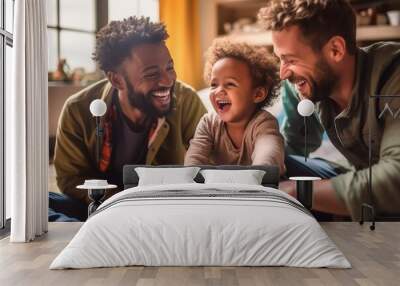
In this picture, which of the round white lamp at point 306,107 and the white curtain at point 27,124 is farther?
the round white lamp at point 306,107

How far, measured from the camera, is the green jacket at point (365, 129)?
7.24m

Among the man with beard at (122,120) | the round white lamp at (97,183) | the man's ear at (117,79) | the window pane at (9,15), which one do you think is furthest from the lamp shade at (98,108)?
the window pane at (9,15)

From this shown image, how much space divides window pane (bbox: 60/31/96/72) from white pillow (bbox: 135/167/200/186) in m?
1.54

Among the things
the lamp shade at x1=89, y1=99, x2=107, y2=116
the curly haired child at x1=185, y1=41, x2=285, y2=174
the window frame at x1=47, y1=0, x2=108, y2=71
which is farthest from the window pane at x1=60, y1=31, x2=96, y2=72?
the curly haired child at x1=185, y1=41, x2=285, y2=174

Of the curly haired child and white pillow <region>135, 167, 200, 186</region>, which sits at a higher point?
the curly haired child

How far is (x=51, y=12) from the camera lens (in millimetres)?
7539

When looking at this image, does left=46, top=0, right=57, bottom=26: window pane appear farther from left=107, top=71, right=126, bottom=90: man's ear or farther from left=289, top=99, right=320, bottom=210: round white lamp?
left=289, top=99, right=320, bottom=210: round white lamp

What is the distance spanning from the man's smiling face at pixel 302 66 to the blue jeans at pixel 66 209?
9.84 ft

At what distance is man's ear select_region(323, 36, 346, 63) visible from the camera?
7238mm

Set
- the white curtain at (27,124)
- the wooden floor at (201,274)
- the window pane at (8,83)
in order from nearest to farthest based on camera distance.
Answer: the wooden floor at (201,274), the white curtain at (27,124), the window pane at (8,83)

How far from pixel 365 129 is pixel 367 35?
1.15m

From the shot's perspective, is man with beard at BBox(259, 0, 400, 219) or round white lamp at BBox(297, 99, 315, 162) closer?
round white lamp at BBox(297, 99, 315, 162)

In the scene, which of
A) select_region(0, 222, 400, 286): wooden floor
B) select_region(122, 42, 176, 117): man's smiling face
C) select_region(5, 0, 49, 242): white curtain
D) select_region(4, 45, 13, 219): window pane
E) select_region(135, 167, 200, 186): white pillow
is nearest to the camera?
select_region(0, 222, 400, 286): wooden floor

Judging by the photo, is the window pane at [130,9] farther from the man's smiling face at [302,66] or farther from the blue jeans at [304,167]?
the blue jeans at [304,167]
